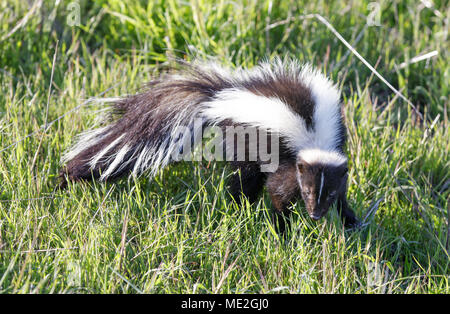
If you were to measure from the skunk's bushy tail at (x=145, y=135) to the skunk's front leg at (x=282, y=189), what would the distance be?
1.88ft

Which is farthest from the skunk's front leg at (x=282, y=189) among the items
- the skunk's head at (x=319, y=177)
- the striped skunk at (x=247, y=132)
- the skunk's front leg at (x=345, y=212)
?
the skunk's front leg at (x=345, y=212)

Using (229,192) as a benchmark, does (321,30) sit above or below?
above

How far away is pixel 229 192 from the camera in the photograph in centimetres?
394

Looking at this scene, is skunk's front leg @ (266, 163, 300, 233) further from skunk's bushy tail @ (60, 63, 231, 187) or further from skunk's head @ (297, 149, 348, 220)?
skunk's bushy tail @ (60, 63, 231, 187)

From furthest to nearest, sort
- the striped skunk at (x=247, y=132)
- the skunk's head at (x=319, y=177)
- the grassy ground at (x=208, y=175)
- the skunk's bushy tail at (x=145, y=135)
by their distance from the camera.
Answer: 1. the skunk's bushy tail at (x=145, y=135)
2. the striped skunk at (x=247, y=132)
3. the skunk's head at (x=319, y=177)
4. the grassy ground at (x=208, y=175)

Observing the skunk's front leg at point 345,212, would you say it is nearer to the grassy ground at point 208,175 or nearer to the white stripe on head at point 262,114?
the grassy ground at point 208,175

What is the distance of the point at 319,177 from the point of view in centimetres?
337

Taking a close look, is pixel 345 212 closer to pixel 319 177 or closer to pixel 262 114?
pixel 319 177

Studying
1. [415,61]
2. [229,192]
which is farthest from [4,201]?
[415,61]

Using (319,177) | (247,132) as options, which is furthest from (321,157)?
(247,132)

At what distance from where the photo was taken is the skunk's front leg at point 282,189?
3.63m

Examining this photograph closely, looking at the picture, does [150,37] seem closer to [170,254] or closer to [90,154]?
[90,154]

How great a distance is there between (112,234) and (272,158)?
1.09 m
